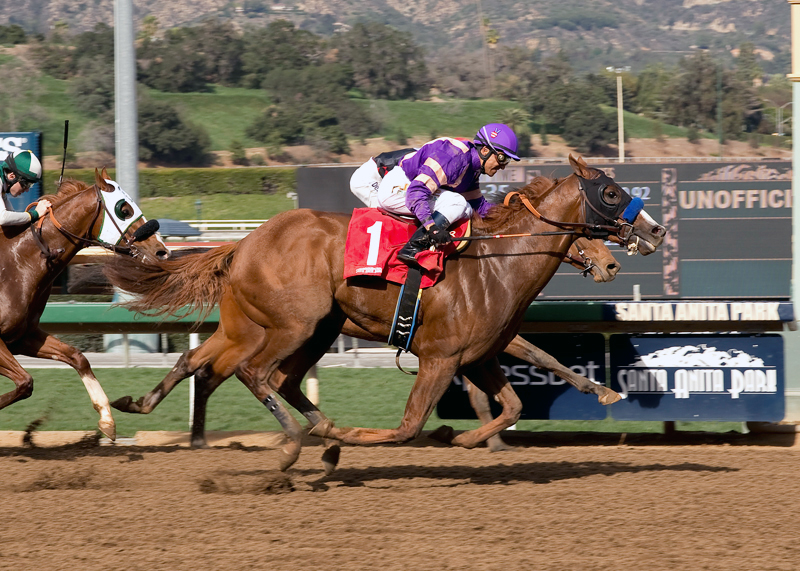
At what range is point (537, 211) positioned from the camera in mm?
4973

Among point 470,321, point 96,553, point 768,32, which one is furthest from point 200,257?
point 768,32

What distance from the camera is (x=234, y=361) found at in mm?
5516

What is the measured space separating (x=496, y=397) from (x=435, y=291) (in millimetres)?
737

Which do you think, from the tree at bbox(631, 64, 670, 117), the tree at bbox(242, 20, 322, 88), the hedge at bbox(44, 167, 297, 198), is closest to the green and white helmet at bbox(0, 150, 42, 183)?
the hedge at bbox(44, 167, 297, 198)

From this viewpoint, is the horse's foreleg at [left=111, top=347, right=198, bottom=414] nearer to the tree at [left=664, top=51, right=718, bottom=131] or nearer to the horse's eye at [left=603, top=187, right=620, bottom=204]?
the horse's eye at [left=603, top=187, right=620, bottom=204]

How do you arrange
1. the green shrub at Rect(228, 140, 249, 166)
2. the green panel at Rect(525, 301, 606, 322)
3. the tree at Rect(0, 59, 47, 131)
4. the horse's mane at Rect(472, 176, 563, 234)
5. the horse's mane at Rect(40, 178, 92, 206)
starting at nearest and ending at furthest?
the horse's mane at Rect(472, 176, 563, 234), the horse's mane at Rect(40, 178, 92, 206), the green panel at Rect(525, 301, 606, 322), the tree at Rect(0, 59, 47, 131), the green shrub at Rect(228, 140, 249, 166)

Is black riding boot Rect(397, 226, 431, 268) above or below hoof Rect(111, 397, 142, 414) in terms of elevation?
above

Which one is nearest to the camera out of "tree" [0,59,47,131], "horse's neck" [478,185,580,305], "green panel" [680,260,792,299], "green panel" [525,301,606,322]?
"horse's neck" [478,185,580,305]

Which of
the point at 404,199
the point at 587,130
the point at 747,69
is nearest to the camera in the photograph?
the point at 404,199

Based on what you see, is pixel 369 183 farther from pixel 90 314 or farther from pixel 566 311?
pixel 90 314

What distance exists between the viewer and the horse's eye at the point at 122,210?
223 inches

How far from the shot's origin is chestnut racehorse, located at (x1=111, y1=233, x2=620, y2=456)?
5031mm

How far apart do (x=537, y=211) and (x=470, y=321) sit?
69 centimetres

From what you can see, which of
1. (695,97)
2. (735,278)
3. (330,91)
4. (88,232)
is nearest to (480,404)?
(88,232)
